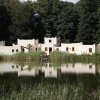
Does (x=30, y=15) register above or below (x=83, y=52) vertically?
above

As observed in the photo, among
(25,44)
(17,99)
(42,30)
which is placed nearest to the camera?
(17,99)

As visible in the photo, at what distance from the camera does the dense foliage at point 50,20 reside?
1909 inches

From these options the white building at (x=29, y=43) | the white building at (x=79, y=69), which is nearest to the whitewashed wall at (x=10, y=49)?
the white building at (x=29, y=43)

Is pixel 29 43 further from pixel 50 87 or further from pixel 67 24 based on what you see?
pixel 50 87

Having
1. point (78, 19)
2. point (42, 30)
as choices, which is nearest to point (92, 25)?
point (78, 19)

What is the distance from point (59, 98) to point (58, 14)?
4457cm

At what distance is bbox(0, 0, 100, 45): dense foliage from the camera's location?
48.5 meters

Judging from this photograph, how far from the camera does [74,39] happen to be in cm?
5250

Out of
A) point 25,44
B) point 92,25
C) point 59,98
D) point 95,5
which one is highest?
point 95,5

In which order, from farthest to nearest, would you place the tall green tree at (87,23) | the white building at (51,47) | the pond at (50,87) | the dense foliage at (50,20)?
the dense foliage at (50,20) < the tall green tree at (87,23) < the white building at (51,47) < the pond at (50,87)

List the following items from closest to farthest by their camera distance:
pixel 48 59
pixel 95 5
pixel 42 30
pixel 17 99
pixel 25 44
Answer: pixel 17 99
pixel 48 59
pixel 25 44
pixel 95 5
pixel 42 30

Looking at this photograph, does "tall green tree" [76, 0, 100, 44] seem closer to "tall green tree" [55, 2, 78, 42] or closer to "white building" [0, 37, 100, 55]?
"tall green tree" [55, 2, 78, 42]

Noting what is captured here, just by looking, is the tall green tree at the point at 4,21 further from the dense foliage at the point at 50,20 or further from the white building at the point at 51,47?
the white building at the point at 51,47

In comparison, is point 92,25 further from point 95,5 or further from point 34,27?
point 34,27
